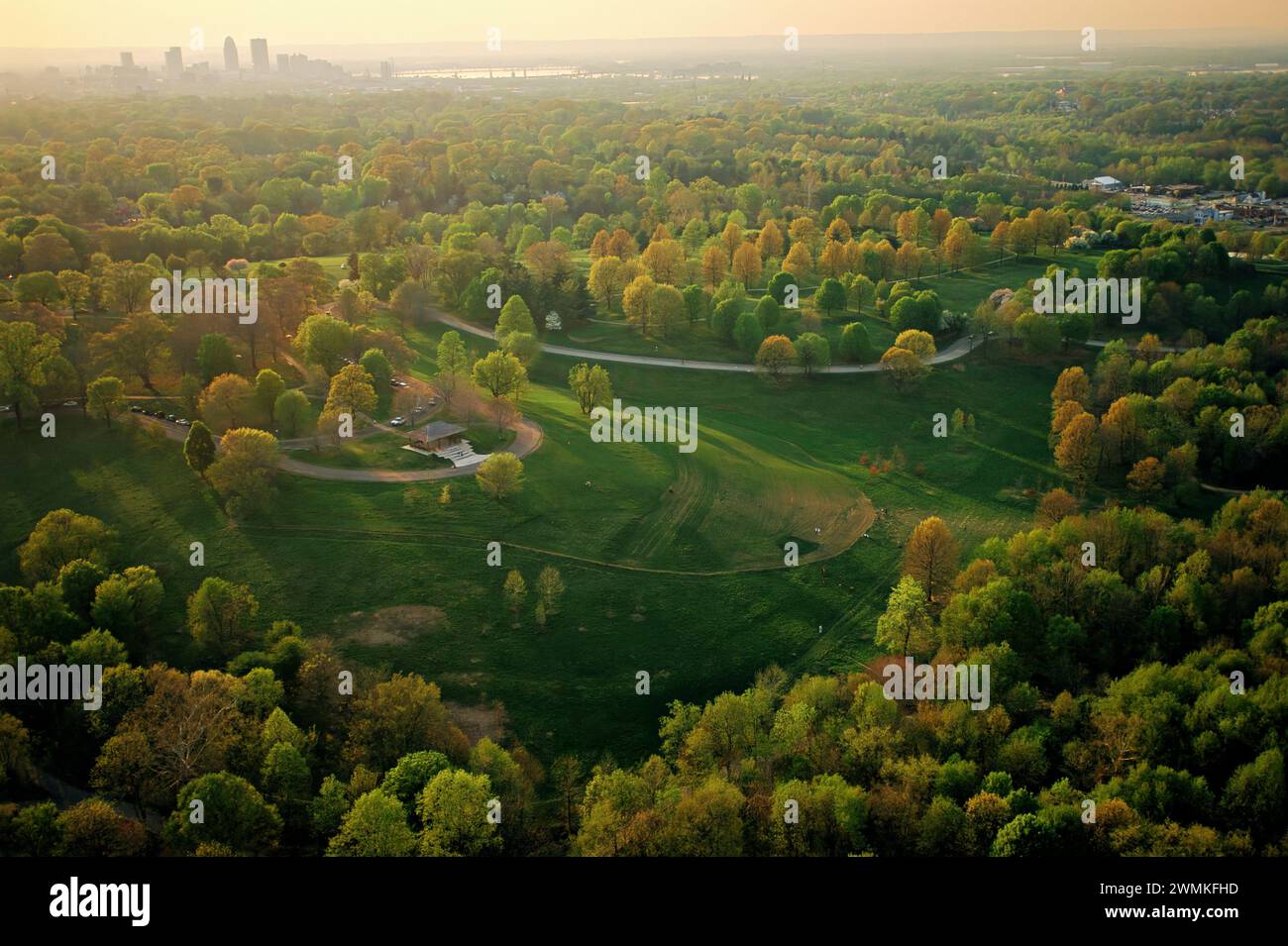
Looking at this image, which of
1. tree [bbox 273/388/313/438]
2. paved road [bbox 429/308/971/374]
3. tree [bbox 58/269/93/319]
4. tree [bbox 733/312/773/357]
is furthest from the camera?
tree [bbox 733/312/773/357]

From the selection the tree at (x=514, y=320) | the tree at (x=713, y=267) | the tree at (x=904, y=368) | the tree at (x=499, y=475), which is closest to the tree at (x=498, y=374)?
the tree at (x=499, y=475)

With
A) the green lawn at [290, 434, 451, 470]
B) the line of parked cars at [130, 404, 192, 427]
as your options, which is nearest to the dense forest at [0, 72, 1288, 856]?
the line of parked cars at [130, 404, 192, 427]

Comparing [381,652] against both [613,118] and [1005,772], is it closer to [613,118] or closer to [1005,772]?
[1005,772]

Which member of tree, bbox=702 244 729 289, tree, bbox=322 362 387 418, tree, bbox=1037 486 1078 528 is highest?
tree, bbox=702 244 729 289

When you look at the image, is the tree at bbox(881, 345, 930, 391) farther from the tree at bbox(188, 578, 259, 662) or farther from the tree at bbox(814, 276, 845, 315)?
the tree at bbox(188, 578, 259, 662)

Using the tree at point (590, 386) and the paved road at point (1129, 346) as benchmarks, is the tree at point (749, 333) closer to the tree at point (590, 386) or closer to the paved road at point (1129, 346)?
the tree at point (590, 386)

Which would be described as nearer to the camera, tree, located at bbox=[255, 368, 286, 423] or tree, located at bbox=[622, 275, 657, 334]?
tree, located at bbox=[255, 368, 286, 423]

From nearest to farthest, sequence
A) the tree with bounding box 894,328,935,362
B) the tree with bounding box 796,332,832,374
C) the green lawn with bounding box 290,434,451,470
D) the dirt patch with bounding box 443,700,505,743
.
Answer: the dirt patch with bounding box 443,700,505,743 → the green lawn with bounding box 290,434,451,470 → the tree with bounding box 894,328,935,362 → the tree with bounding box 796,332,832,374
